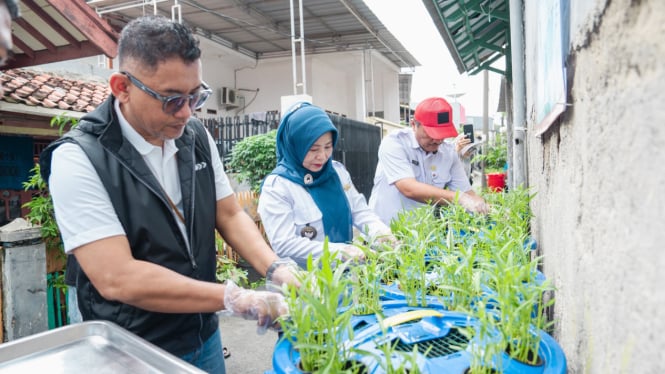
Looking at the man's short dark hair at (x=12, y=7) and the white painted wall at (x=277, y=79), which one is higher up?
the white painted wall at (x=277, y=79)

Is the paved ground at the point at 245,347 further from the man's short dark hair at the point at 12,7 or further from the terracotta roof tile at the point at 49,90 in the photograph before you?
the man's short dark hair at the point at 12,7

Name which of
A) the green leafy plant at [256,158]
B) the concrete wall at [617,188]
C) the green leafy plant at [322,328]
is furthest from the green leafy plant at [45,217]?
the concrete wall at [617,188]

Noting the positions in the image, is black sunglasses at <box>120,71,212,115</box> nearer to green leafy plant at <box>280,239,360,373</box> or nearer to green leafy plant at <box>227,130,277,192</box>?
green leafy plant at <box>280,239,360,373</box>

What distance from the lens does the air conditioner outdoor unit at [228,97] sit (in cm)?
1384

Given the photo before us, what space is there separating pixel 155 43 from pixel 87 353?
1.00 meters

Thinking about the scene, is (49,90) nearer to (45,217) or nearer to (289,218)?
(45,217)

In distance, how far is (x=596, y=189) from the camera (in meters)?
0.87

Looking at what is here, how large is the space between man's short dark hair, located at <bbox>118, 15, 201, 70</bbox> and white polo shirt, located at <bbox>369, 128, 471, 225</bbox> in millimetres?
1936

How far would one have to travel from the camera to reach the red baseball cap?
3.12 metres

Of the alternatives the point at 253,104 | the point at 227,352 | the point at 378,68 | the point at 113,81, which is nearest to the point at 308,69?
the point at 253,104

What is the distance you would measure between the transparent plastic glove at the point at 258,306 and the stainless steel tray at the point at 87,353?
33cm

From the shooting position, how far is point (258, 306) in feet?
4.85

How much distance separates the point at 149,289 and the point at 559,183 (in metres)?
1.41

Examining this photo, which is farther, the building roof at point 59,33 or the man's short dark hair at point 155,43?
the building roof at point 59,33
